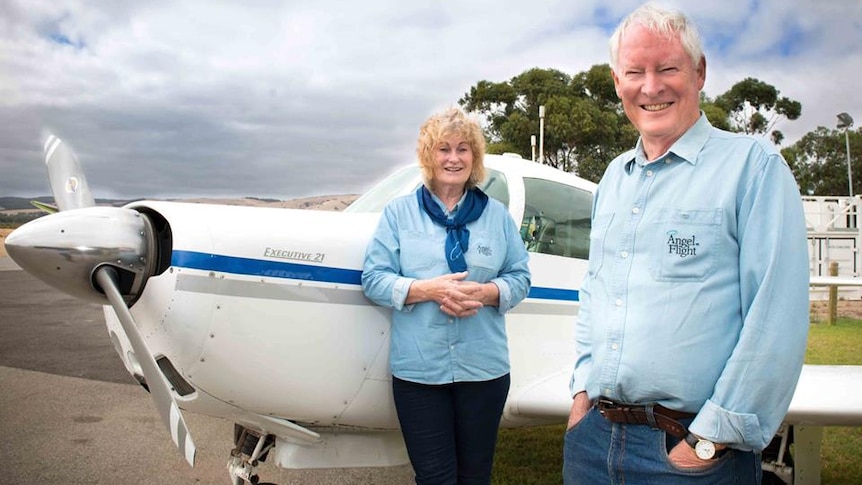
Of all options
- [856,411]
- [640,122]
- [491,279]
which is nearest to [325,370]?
[491,279]

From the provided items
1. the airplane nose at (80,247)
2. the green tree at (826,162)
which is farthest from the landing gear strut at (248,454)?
the green tree at (826,162)

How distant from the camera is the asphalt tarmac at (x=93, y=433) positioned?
15.9ft

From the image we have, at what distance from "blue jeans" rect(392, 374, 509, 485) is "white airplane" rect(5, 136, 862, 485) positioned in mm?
349

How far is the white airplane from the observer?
7.73 ft

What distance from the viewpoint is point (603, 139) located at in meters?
28.1

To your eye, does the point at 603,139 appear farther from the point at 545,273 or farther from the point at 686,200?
the point at 686,200

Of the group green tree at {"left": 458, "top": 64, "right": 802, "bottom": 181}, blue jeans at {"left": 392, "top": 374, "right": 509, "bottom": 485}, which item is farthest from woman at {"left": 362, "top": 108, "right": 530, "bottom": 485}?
green tree at {"left": 458, "top": 64, "right": 802, "bottom": 181}

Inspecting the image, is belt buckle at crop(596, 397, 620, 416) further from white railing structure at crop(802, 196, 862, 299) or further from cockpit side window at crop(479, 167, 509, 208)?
white railing structure at crop(802, 196, 862, 299)

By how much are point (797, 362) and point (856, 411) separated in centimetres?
228

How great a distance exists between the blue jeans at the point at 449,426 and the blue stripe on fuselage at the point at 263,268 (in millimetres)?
490

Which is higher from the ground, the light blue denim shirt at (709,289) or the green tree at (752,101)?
the green tree at (752,101)

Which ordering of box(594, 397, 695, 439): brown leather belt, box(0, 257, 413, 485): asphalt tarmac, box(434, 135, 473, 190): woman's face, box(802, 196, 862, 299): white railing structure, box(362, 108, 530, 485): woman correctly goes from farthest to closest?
box(802, 196, 862, 299): white railing structure
box(0, 257, 413, 485): asphalt tarmac
box(434, 135, 473, 190): woman's face
box(362, 108, 530, 485): woman
box(594, 397, 695, 439): brown leather belt

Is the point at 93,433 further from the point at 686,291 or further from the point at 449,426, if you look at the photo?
the point at 686,291

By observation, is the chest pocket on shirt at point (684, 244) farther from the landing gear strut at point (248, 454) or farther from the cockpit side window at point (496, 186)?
the landing gear strut at point (248, 454)
